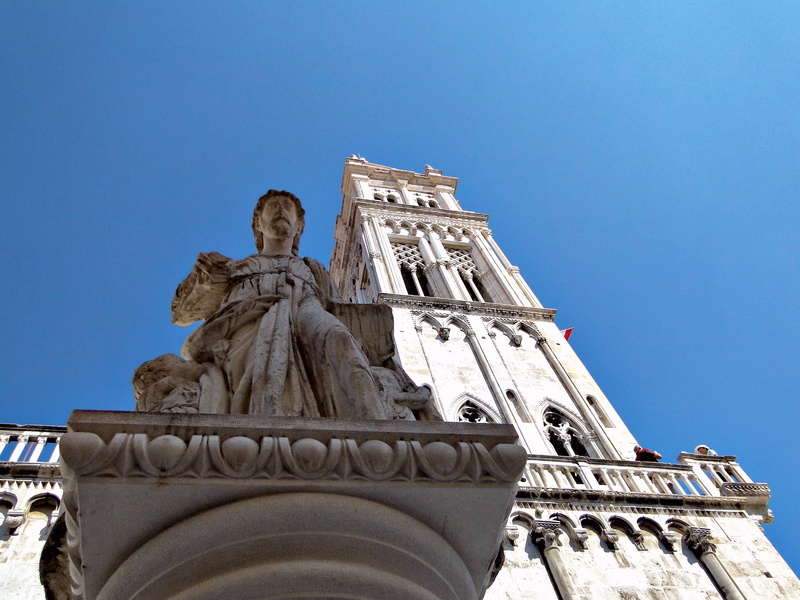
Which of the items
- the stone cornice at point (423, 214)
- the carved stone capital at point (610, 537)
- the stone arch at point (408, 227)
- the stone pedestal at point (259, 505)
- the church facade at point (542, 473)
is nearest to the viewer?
the stone pedestal at point (259, 505)

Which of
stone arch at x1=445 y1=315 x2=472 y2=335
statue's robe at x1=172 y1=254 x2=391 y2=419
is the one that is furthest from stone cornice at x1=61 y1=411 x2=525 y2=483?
stone arch at x1=445 y1=315 x2=472 y2=335

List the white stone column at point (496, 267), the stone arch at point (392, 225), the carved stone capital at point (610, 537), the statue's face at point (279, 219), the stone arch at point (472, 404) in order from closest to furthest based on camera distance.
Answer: the statue's face at point (279, 219) < the carved stone capital at point (610, 537) < the stone arch at point (472, 404) < the white stone column at point (496, 267) < the stone arch at point (392, 225)

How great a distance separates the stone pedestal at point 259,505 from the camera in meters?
2.70

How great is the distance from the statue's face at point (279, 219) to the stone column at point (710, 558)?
35.8 ft

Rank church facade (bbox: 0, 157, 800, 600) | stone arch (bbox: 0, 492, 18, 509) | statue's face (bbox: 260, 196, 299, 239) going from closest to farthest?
1. statue's face (bbox: 260, 196, 299, 239)
2. stone arch (bbox: 0, 492, 18, 509)
3. church facade (bbox: 0, 157, 800, 600)

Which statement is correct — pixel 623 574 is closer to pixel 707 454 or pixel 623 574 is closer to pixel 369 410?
pixel 707 454

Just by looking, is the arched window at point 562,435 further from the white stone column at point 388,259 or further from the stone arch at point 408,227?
the stone arch at point 408,227

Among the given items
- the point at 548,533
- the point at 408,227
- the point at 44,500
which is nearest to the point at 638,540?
the point at 548,533

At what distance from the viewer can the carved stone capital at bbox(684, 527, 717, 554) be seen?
535 inches

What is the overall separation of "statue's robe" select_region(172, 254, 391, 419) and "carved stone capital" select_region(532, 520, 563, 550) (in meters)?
9.34

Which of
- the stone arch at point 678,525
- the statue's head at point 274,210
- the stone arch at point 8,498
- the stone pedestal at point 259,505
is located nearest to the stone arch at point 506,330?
the stone arch at point 678,525

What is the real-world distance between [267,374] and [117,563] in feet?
4.60

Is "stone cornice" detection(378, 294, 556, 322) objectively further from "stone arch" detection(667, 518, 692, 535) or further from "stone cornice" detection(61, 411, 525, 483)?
"stone cornice" detection(61, 411, 525, 483)

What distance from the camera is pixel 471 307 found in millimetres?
24828
